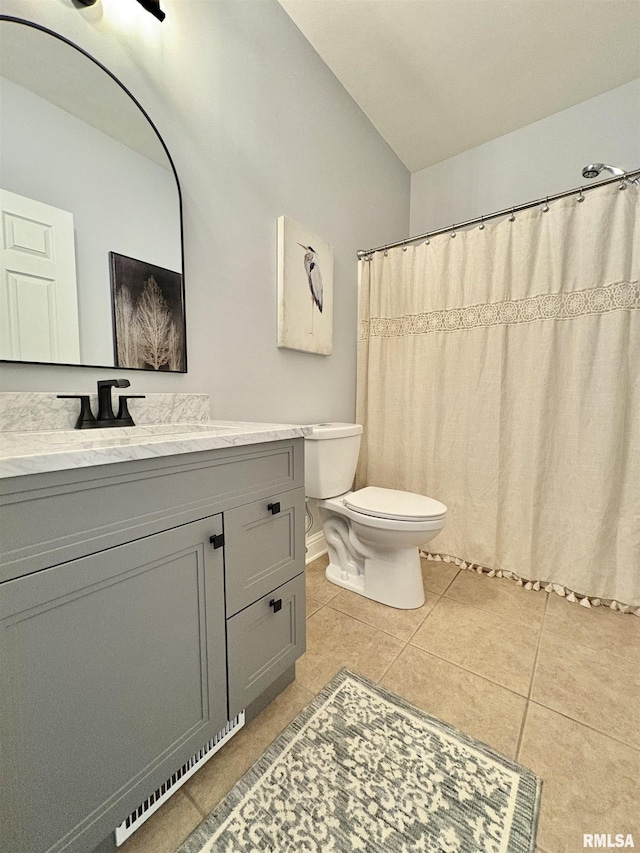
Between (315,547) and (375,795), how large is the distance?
45.7 inches

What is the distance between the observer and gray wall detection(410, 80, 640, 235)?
1.76 meters

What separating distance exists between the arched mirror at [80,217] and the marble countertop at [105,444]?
A: 0.67 feet

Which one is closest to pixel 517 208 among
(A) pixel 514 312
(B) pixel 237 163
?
Result: (A) pixel 514 312

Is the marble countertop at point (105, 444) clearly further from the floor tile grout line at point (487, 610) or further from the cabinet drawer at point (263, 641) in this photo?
the floor tile grout line at point (487, 610)

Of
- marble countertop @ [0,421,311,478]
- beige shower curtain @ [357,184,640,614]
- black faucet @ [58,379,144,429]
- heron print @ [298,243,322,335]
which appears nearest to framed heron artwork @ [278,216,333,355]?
heron print @ [298,243,322,335]

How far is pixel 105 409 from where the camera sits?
94cm

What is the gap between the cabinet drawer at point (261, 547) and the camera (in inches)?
31.9

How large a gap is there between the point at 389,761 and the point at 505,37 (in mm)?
2763

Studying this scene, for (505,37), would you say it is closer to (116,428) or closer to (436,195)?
(436,195)

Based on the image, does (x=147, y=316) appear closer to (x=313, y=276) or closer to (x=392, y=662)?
(x=313, y=276)

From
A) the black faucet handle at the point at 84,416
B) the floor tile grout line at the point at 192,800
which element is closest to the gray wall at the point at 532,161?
the black faucet handle at the point at 84,416

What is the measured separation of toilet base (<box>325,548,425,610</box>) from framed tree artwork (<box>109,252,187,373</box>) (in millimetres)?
1142

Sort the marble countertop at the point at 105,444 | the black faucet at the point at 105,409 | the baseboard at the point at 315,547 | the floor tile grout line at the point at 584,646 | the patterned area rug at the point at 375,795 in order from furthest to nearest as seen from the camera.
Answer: the baseboard at the point at 315,547
the floor tile grout line at the point at 584,646
the black faucet at the point at 105,409
the patterned area rug at the point at 375,795
the marble countertop at the point at 105,444

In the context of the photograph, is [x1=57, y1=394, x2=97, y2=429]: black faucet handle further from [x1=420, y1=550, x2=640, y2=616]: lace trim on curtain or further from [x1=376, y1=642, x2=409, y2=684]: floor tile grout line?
[x1=420, y1=550, x2=640, y2=616]: lace trim on curtain
